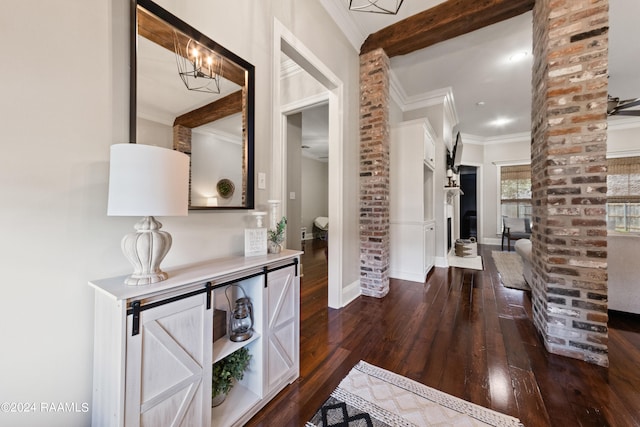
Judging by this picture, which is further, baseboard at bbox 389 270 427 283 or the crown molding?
the crown molding

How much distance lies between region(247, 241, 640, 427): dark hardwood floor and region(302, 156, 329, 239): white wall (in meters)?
4.94

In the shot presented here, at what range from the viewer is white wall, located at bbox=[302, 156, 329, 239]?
25.0 ft

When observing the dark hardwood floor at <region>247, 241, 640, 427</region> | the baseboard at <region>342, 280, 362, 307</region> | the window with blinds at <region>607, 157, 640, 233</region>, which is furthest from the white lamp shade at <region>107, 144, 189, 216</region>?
the window with blinds at <region>607, 157, 640, 233</region>

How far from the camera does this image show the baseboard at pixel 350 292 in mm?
2609

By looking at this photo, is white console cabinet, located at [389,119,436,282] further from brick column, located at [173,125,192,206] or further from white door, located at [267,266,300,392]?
brick column, located at [173,125,192,206]

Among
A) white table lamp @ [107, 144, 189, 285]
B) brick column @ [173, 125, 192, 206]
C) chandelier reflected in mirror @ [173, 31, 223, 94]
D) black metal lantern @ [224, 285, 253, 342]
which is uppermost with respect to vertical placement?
chandelier reflected in mirror @ [173, 31, 223, 94]

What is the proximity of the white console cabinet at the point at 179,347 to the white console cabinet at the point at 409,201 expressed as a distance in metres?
2.65

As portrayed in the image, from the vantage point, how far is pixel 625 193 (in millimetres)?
5457

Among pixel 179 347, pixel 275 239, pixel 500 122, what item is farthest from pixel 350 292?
pixel 500 122

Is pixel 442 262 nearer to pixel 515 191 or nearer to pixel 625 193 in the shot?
pixel 515 191

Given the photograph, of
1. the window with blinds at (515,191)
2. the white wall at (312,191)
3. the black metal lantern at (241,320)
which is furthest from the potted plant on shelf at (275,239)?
the window with blinds at (515,191)

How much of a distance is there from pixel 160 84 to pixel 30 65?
0.41 m

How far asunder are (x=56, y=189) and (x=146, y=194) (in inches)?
12.7

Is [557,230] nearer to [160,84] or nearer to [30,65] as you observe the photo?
[160,84]
